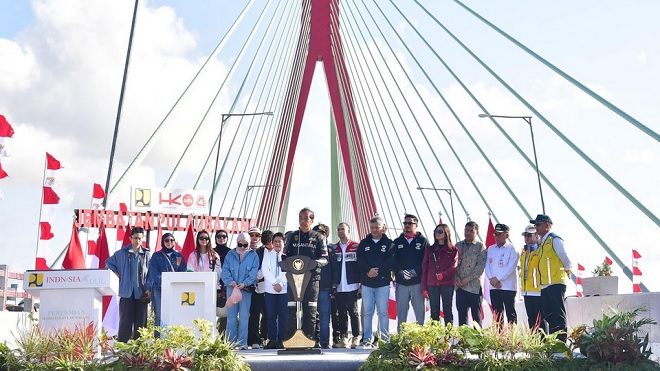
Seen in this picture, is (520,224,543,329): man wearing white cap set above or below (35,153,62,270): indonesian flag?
below

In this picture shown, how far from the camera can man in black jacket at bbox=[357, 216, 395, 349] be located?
11.3 metres

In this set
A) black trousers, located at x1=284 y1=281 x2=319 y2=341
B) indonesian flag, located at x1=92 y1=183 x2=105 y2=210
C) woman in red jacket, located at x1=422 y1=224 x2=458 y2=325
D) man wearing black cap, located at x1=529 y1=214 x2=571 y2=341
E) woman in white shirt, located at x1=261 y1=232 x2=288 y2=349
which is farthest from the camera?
indonesian flag, located at x1=92 y1=183 x2=105 y2=210

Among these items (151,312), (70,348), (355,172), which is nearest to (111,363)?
(70,348)

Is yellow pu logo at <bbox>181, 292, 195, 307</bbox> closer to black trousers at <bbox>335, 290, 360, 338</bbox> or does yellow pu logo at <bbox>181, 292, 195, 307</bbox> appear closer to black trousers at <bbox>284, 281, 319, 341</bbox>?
black trousers at <bbox>284, 281, 319, 341</bbox>

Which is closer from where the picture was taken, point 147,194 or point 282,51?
point 282,51

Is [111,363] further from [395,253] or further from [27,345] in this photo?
[395,253]

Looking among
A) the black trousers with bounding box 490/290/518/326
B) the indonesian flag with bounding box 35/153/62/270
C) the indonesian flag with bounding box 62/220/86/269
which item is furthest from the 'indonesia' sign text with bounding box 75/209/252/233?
the black trousers with bounding box 490/290/518/326

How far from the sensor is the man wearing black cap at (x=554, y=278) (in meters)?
9.94

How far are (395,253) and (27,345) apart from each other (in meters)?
5.19

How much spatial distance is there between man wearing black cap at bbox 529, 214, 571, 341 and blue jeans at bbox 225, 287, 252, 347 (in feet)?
13.3

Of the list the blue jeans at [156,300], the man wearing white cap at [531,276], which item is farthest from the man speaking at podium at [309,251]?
the man wearing white cap at [531,276]

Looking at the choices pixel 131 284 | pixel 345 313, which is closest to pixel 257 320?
pixel 345 313

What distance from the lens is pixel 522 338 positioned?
789 centimetres

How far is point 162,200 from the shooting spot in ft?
104
